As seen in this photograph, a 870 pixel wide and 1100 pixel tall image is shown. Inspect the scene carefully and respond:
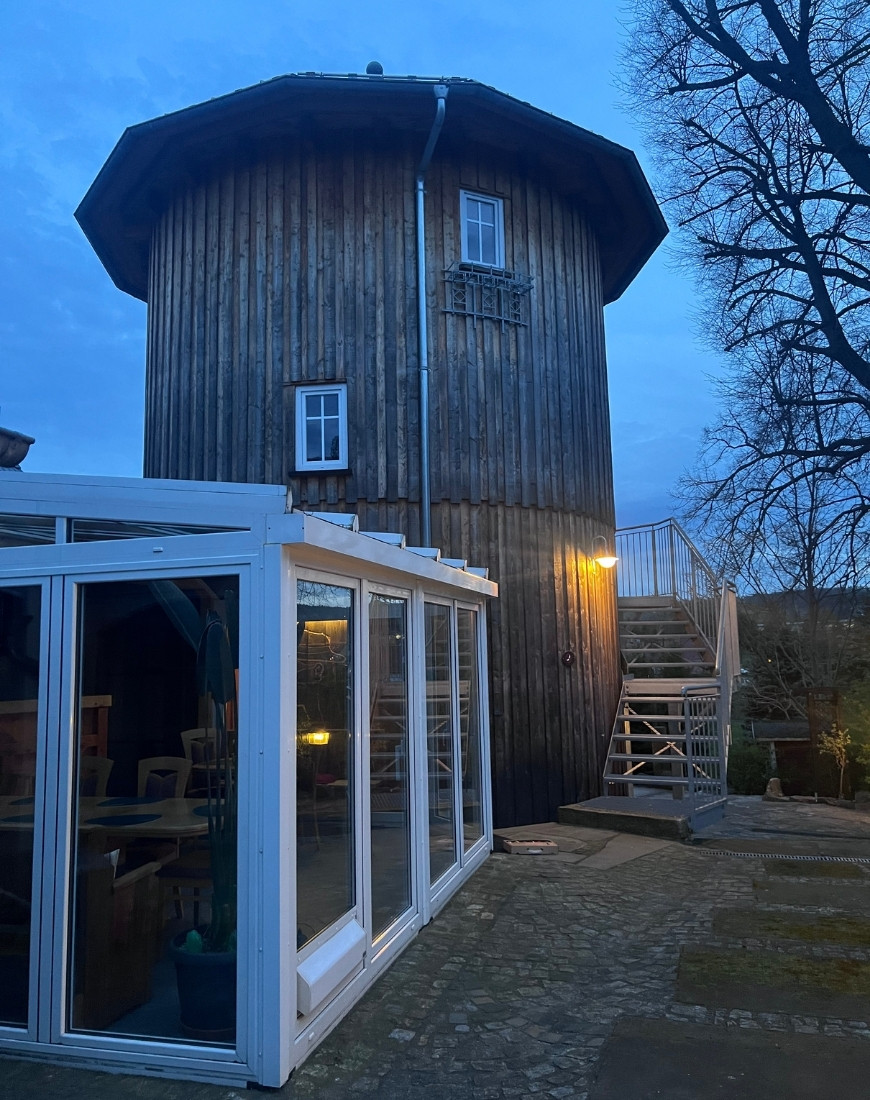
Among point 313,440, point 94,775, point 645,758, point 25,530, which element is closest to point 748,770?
point 645,758

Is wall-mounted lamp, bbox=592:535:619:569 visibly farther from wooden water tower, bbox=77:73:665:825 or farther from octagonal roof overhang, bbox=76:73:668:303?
octagonal roof overhang, bbox=76:73:668:303

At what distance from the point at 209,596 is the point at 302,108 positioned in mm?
6737

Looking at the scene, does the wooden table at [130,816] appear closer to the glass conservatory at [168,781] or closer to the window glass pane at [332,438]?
the glass conservatory at [168,781]

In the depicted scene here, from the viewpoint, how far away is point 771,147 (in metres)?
8.57

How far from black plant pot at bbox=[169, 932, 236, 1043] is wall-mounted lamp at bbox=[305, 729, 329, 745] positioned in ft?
3.16

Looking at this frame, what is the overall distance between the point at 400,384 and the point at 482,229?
6.75ft

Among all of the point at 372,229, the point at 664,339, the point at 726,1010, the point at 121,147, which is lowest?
the point at 726,1010

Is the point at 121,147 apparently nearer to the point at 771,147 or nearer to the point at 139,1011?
the point at 771,147

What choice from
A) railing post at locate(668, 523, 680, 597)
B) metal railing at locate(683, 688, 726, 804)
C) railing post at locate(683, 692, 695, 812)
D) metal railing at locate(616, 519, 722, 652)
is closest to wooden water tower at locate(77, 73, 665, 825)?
metal railing at locate(683, 688, 726, 804)

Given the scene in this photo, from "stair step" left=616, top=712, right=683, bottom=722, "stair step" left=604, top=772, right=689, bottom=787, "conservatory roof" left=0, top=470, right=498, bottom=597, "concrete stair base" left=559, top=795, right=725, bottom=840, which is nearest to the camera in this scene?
"conservatory roof" left=0, top=470, right=498, bottom=597

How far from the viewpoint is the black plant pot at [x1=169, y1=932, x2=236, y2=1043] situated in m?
3.77

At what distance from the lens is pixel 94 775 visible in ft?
13.2

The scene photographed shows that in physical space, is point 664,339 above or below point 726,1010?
above

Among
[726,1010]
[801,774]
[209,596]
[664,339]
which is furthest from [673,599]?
[664,339]
